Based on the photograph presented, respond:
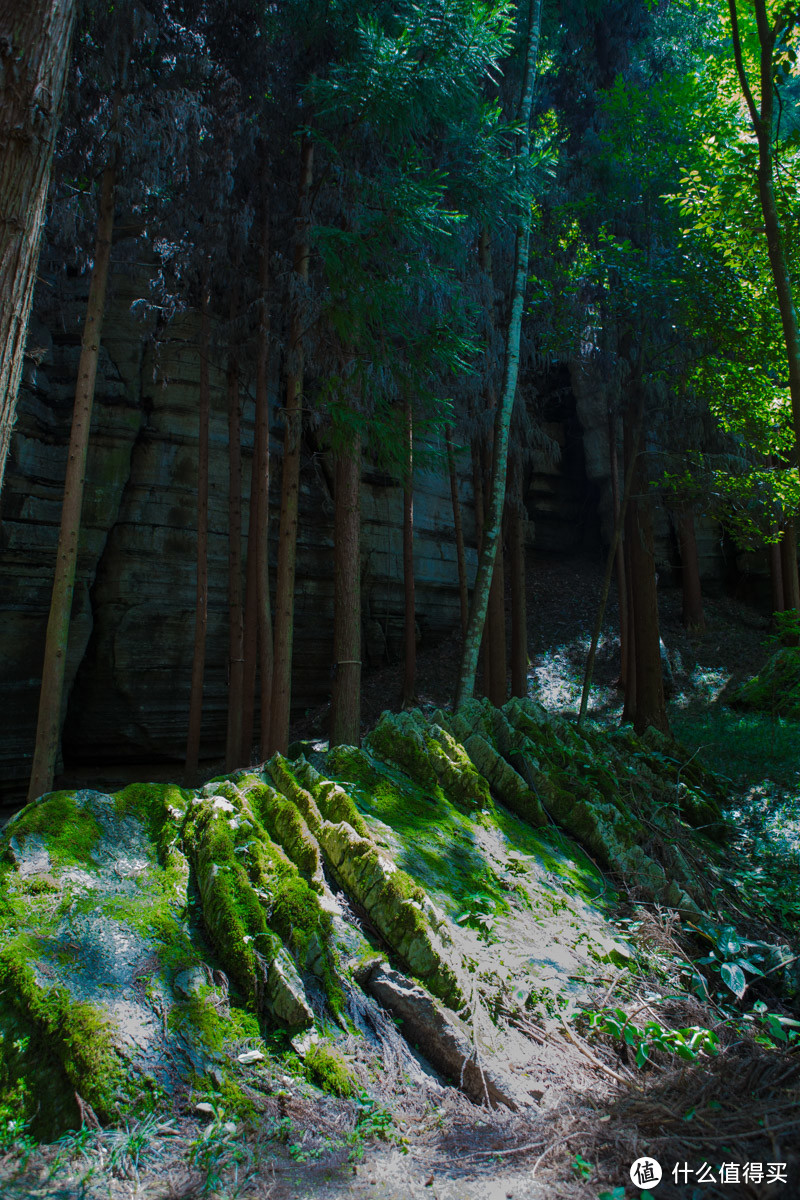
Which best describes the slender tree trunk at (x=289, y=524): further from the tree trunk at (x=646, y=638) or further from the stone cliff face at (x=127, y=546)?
the tree trunk at (x=646, y=638)

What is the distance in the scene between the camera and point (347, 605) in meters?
9.07

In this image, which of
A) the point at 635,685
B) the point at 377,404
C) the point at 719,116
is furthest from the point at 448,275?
the point at 635,685

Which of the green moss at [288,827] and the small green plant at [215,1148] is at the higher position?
the green moss at [288,827]

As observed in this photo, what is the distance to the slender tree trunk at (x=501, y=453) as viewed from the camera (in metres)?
8.98

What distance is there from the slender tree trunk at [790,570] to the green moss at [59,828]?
15.0 m

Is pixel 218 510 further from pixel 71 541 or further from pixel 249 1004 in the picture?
pixel 249 1004

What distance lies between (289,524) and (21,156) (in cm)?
603

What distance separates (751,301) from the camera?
8.23 meters

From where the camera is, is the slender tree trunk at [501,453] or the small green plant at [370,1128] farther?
the slender tree trunk at [501,453]

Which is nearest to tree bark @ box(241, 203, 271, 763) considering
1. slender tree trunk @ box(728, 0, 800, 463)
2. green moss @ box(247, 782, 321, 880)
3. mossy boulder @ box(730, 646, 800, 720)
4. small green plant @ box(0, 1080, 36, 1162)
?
green moss @ box(247, 782, 321, 880)

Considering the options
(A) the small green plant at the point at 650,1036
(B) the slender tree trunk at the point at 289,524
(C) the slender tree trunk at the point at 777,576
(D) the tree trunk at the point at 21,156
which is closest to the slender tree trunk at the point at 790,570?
(C) the slender tree trunk at the point at 777,576

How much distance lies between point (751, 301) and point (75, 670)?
1357 centimetres

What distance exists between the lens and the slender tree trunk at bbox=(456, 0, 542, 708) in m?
8.98

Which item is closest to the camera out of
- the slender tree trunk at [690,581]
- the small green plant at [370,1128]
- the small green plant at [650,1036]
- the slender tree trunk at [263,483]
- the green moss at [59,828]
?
the small green plant at [370,1128]
